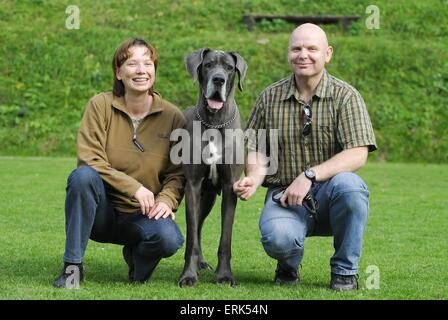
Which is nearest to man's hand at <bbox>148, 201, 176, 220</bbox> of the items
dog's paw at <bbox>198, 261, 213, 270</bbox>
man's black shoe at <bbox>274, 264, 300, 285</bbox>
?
man's black shoe at <bbox>274, 264, 300, 285</bbox>

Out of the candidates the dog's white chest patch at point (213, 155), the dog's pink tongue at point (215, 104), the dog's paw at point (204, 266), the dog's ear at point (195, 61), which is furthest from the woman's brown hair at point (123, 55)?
the dog's paw at point (204, 266)

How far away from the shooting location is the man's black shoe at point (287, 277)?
5.86m

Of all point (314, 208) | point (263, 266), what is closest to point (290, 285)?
point (314, 208)

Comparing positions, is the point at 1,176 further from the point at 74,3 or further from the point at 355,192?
the point at 74,3

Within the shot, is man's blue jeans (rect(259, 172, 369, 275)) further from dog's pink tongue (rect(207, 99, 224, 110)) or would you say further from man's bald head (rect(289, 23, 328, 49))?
man's bald head (rect(289, 23, 328, 49))

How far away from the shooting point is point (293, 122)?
5.88 m

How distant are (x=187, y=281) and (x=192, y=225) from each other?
0.44m

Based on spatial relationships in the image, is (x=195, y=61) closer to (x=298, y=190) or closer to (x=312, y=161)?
(x=312, y=161)

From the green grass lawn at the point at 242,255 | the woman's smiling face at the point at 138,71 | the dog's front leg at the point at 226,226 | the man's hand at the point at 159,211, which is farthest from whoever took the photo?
the dog's front leg at the point at 226,226

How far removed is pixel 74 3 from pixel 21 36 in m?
2.55

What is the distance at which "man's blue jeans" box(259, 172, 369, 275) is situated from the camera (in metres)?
5.41

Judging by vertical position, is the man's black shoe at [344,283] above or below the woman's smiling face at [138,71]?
below

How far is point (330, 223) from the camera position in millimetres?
5672

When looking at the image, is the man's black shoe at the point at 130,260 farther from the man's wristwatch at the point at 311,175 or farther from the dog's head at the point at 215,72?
the man's wristwatch at the point at 311,175
